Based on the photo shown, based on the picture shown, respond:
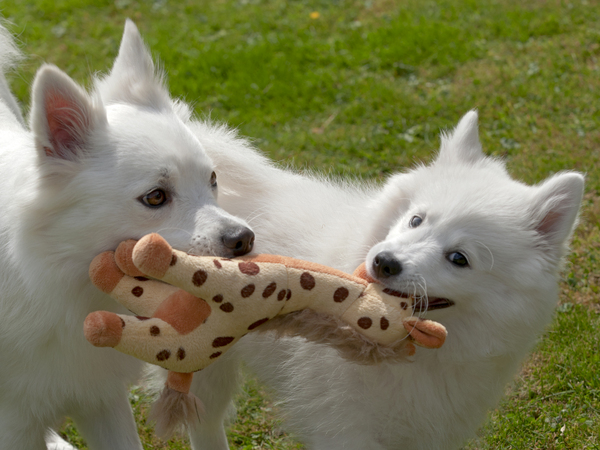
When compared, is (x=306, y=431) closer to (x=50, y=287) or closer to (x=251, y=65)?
(x=50, y=287)

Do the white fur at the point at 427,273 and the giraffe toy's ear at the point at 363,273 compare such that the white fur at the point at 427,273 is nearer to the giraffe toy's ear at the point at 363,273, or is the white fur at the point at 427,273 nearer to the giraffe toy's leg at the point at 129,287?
the giraffe toy's ear at the point at 363,273

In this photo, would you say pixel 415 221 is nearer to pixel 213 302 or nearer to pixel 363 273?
pixel 363 273

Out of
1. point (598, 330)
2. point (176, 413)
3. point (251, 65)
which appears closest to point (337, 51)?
point (251, 65)

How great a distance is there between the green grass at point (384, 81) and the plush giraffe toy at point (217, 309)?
160cm

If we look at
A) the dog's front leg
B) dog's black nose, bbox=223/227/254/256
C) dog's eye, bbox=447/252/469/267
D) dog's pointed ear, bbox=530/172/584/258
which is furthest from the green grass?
dog's black nose, bbox=223/227/254/256

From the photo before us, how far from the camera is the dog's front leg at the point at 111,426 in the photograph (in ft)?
10.3

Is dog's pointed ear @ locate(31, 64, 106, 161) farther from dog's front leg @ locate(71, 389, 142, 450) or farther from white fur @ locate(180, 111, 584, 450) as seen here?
dog's front leg @ locate(71, 389, 142, 450)

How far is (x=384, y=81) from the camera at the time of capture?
683cm

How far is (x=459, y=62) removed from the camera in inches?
277

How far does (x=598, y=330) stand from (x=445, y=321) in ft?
6.06

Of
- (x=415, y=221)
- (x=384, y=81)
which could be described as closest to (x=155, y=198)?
(x=415, y=221)

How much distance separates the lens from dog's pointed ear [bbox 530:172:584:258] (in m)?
2.65

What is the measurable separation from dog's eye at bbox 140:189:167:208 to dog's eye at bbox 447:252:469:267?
124 centimetres

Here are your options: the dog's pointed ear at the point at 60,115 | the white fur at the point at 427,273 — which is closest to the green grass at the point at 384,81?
the white fur at the point at 427,273
